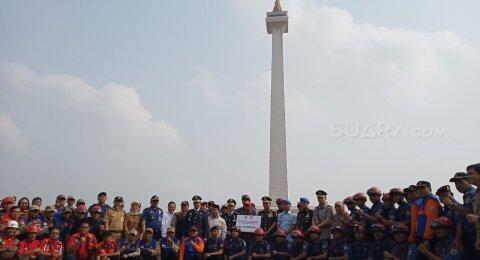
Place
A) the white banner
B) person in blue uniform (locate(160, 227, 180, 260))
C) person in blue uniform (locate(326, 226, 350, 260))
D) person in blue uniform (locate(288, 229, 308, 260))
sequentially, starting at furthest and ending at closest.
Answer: the white banner < person in blue uniform (locate(160, 227, 180, 260)) < person in blue uniform (locate(288, 229, 308, 260)) < person in blue uniform (locate(326, 226, 350, 260))

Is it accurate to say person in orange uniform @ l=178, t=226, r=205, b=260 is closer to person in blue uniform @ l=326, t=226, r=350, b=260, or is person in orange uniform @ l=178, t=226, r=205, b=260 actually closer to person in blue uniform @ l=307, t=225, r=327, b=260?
person in blue uniform @ l=307, t=225, r=327, b=260

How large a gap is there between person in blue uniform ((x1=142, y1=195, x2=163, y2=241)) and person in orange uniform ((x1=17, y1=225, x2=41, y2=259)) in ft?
7.85

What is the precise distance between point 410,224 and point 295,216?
292 centimetres

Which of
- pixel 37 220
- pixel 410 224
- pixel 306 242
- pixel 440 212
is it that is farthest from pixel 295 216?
pixel 37 220

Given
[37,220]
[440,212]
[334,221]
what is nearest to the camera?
[440,212]

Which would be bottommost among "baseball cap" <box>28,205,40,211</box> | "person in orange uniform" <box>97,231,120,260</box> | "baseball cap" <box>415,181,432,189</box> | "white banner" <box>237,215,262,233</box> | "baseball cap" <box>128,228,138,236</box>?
"person in orange uniform" <box>97,231,120,260</box>

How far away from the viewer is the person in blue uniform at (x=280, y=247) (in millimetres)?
10000

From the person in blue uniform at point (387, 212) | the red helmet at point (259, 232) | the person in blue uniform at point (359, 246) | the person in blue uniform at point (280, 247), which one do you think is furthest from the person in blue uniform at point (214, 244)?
the person in blue uniform at point (387, 212)

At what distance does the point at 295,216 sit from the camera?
35.0 feet

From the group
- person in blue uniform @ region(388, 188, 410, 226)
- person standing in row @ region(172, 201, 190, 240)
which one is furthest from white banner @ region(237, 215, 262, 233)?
person in blue uniform @ region(388, 188, 410, 226)

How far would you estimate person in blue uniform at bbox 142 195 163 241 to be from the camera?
36.6ft

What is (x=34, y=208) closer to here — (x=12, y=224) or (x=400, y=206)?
(x=12, y=224)

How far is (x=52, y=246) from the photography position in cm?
1008

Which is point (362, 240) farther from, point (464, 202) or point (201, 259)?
point (201, 259)
